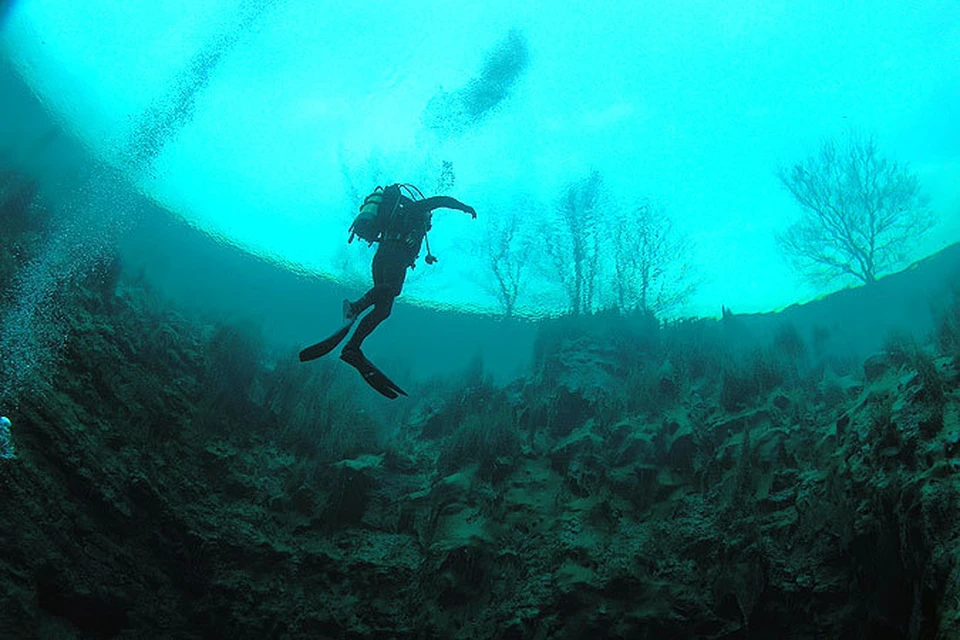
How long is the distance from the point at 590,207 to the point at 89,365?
20603 millimetres

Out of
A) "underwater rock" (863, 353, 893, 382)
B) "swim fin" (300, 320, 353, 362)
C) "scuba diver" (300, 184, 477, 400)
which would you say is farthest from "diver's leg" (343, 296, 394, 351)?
"underwater rock" (863, 353, 893, 382)

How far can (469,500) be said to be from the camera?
33.6 feet

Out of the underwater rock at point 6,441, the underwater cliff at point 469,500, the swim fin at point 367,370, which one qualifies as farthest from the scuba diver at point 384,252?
the underwater rock at point 6,441

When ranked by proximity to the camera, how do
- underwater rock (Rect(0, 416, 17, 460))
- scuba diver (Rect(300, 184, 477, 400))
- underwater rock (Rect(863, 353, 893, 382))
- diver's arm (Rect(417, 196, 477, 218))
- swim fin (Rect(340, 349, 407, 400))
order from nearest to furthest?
swim fin (Rect(340, 349, 407, 400))
scuba diver (Rect(300, 184, 477, 400))
underwater rock (Rect(0, 416, 17, 460))
diver's arm (Rect(417, 196, 477, 218))
underwater rock (Rect(863, 353, 893, 382))

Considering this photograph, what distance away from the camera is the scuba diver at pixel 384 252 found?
6.61 m

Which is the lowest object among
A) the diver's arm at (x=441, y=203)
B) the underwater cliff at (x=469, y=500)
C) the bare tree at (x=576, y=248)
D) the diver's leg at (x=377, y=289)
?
the underwater cliff at (x=469, y=500)

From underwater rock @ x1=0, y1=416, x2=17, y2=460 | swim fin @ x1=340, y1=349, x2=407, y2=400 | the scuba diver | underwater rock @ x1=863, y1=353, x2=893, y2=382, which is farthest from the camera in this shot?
underwater rock @ x1=863, y1=353, x2=893, y2=382

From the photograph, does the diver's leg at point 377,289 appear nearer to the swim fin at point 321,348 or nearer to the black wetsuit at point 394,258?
the black wetsuit at point 394,258

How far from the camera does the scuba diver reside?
661 cm

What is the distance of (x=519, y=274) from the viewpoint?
25.0 metres

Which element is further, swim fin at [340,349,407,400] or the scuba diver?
the scuba diver

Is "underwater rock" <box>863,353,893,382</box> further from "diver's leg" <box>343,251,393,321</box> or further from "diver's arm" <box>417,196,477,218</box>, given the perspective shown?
"diver's leg" <box>343,251,393,321</box>

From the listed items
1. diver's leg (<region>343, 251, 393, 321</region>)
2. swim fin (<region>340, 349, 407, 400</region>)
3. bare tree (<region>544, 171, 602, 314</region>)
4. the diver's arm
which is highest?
bare tree (<region>544, 171, 602, 314</region>)

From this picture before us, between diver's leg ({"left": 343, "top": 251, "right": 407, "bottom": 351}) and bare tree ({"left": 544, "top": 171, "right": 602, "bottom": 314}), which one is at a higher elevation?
bare tree ({"left": 544, "top": 171, "right": 602, "bottom": 314})
